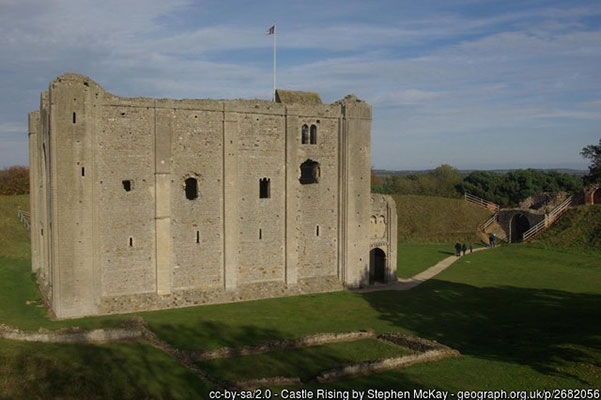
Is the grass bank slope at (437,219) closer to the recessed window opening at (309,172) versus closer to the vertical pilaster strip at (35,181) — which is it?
the recessed window opening at (309,172)

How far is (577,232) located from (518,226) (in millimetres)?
9096

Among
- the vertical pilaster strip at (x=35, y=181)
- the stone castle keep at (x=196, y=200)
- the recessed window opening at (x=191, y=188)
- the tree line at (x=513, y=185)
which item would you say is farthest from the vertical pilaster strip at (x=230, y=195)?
the tree line at (x=513, y=185)

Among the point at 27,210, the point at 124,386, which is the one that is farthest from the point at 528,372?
the point at 27,210

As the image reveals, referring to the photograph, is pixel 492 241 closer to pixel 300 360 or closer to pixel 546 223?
pixel 546 223

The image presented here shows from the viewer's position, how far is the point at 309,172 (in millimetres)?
33750

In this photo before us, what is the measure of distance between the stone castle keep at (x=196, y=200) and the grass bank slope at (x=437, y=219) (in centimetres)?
1835

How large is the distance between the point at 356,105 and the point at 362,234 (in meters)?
7.62

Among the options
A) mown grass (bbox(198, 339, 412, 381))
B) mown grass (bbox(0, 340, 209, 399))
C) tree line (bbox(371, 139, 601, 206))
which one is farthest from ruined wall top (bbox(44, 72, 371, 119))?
tree line (bbox(371, 139, 601, 206))

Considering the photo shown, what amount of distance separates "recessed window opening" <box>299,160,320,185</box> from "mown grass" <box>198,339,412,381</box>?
40.6 ft

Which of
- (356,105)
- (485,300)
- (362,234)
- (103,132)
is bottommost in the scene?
(485,300)

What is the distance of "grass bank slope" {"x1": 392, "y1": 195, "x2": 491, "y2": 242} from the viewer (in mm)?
51950

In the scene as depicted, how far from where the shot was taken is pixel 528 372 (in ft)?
57.4

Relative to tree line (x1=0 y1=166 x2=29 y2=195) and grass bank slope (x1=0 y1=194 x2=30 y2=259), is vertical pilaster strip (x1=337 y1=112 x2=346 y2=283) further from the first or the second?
tree line (x1=0 y1=166 x2=29 y2=195)

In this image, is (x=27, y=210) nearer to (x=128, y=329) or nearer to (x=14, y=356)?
(x=128, y=329)
